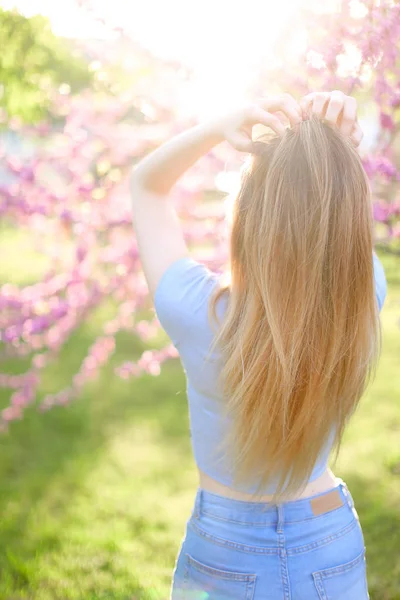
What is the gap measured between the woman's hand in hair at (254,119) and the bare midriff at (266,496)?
85 centimetres

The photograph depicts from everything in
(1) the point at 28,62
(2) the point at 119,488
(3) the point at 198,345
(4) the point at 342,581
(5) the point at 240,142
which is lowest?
(2) the point at 119,488

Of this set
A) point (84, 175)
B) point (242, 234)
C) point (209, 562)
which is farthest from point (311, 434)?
point (84, 175)

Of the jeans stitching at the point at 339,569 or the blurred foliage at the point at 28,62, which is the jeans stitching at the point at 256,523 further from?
the blurred foliage at the point at 28,62

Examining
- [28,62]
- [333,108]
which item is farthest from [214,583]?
[28,62]

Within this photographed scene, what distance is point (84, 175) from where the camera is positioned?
4.12 meters

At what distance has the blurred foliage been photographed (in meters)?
3.49

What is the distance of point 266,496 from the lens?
1.56m

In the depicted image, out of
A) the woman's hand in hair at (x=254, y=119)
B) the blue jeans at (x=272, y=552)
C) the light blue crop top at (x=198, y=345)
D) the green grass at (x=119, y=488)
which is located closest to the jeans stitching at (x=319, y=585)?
the blue jeans at (x=272, y=552)

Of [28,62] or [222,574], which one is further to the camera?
[28,62]

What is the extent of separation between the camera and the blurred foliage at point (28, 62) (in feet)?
11.5

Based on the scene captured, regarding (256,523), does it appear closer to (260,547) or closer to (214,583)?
(260,547)

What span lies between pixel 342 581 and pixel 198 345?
0.68 metres

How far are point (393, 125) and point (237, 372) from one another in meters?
2.17

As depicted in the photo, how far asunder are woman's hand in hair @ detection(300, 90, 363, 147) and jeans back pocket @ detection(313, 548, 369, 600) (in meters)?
1.06
